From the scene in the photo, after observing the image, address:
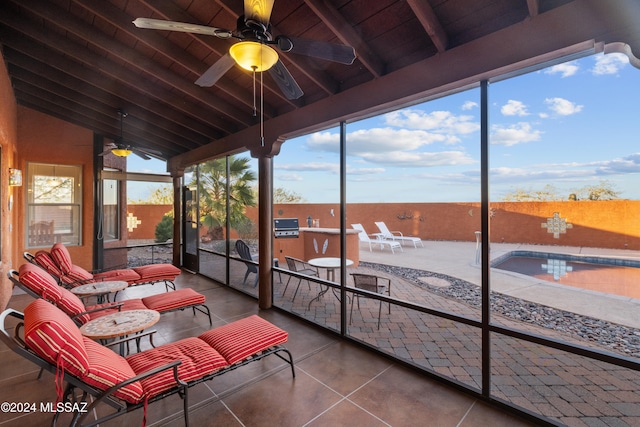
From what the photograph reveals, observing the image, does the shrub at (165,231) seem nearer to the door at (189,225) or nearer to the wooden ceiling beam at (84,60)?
the door at (189,225)

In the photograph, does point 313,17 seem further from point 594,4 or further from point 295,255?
point 295,255

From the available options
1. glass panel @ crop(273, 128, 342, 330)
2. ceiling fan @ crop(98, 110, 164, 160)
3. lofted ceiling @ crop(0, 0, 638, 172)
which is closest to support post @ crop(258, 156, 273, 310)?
glass panel @ crop(273, 128, 342, 330)

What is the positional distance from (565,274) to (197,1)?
874cm

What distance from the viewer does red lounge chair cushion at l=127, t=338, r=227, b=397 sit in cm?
193

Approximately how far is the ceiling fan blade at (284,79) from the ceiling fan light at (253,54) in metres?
0.22

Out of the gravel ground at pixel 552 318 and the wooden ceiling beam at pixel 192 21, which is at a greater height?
the wooden ceiling beam at pixel 192 21

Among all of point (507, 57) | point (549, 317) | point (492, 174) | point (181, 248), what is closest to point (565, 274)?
point (549, 317)

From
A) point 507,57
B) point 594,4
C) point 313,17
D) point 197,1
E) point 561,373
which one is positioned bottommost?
point 561,373

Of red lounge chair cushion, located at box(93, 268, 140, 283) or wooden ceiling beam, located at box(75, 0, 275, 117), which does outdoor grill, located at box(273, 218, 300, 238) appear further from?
wooden ceiling beam, located at box(75, 0, 275, 117)

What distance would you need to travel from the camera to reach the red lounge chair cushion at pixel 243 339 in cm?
237

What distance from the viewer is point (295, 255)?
8.58m

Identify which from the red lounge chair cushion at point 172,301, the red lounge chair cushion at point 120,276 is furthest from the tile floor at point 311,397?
the red lounge chair cushion at point 120,276

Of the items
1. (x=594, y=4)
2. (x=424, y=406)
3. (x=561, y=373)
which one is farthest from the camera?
(x=561, y=373)

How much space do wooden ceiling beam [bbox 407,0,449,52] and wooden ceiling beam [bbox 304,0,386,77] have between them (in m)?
0.60
